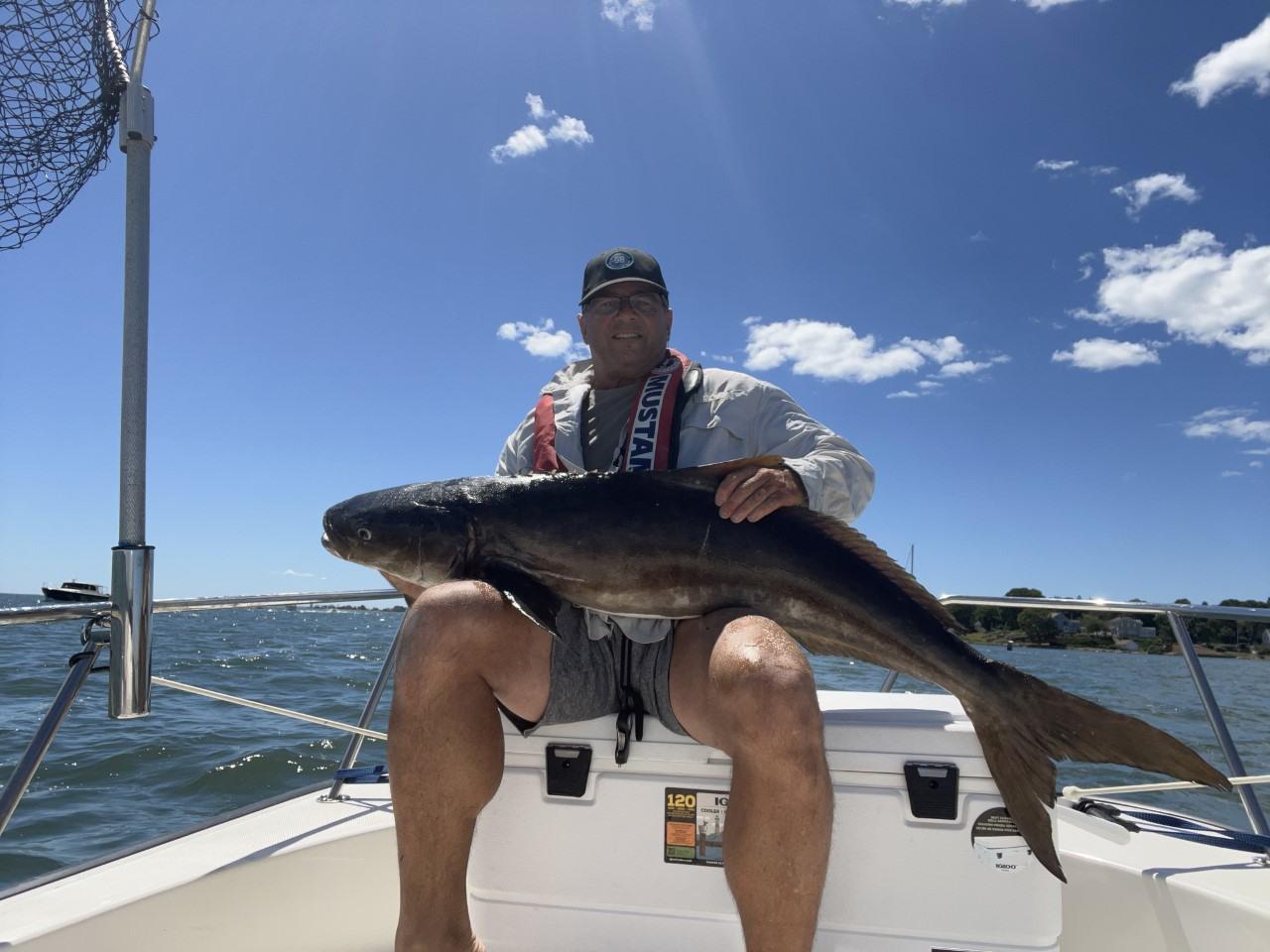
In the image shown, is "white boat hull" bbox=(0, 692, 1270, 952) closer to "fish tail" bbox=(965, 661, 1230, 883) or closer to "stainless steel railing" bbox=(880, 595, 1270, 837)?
"fish tail" bbox=(965, 661, 1230, 883)

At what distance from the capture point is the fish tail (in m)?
→ 1.85

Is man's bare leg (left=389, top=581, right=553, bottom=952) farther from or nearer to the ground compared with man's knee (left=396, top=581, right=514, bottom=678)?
nearer to the ground

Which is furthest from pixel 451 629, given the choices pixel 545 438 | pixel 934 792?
pixel 934 792

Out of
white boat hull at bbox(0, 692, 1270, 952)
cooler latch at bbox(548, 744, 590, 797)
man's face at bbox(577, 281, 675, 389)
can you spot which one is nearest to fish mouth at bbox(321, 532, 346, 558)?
white boat hull at bbox(0, 692, 1270, 952)

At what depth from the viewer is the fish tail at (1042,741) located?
1.85 metres

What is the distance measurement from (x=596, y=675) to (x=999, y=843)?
3.70ft

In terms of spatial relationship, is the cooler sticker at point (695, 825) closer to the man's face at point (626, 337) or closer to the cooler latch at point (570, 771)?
the cooler latch at point (570, 771)

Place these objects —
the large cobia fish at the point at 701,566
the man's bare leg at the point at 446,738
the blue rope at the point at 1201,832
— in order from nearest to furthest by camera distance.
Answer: the man's bare leg at the point at 446,738, the large cobia fish at the point at 701,566, the blue rope at the point at 1201,832

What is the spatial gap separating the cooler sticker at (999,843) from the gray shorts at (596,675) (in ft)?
2.57

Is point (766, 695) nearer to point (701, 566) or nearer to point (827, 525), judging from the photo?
point (701, 566)

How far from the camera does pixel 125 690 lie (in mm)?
2240

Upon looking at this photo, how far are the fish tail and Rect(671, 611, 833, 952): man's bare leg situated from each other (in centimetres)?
47

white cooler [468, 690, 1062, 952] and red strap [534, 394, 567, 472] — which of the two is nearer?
white cooler [468, 690, 1062, 952]

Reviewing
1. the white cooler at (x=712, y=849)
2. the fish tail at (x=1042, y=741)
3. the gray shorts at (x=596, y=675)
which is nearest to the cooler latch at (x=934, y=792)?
the white cooler at (x=712, y=849)
